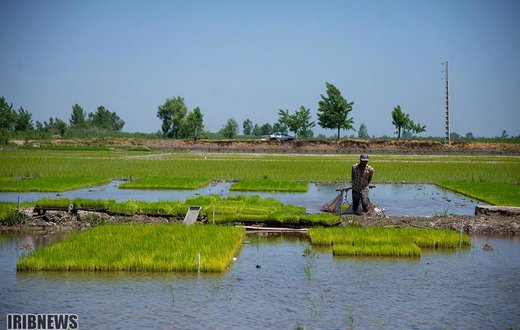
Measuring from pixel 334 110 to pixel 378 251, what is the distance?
201 feet

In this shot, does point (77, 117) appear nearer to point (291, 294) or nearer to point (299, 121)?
point (299, 121)

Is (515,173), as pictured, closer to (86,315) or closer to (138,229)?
(138,229)

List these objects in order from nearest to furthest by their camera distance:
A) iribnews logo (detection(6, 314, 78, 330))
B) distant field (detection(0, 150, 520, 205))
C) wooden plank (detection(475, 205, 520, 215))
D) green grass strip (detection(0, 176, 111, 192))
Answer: iribnews logo (detection(6, 314, 78, 330)) < wooden plank (detection(475, 205, 520, 215)) < green grass strip (detection(0, 176, 111, 192)) < distant field (detection(0, 150, 520, 205))

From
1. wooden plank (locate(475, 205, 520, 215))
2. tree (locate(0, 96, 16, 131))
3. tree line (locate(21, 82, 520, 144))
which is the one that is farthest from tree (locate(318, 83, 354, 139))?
wooden plank (locate(475, 205, 520, 215))

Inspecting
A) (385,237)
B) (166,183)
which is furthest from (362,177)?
(166,183)

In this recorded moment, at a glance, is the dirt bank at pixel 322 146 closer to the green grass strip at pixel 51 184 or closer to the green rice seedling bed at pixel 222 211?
the green grass strip at pixel 51 184

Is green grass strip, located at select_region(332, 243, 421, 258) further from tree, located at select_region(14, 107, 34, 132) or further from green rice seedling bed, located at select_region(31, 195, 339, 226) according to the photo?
tree, located at select_region(14, 107, 34, 132)

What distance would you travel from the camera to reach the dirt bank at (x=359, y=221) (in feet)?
51.8

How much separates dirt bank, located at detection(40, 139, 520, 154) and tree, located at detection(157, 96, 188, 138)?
12.2 metres

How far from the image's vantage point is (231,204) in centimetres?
1789

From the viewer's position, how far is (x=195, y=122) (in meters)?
82.3

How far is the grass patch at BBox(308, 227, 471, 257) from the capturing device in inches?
506

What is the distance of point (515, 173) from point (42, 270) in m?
27.9

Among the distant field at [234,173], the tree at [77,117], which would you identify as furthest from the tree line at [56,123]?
the distant field at [234,173]
